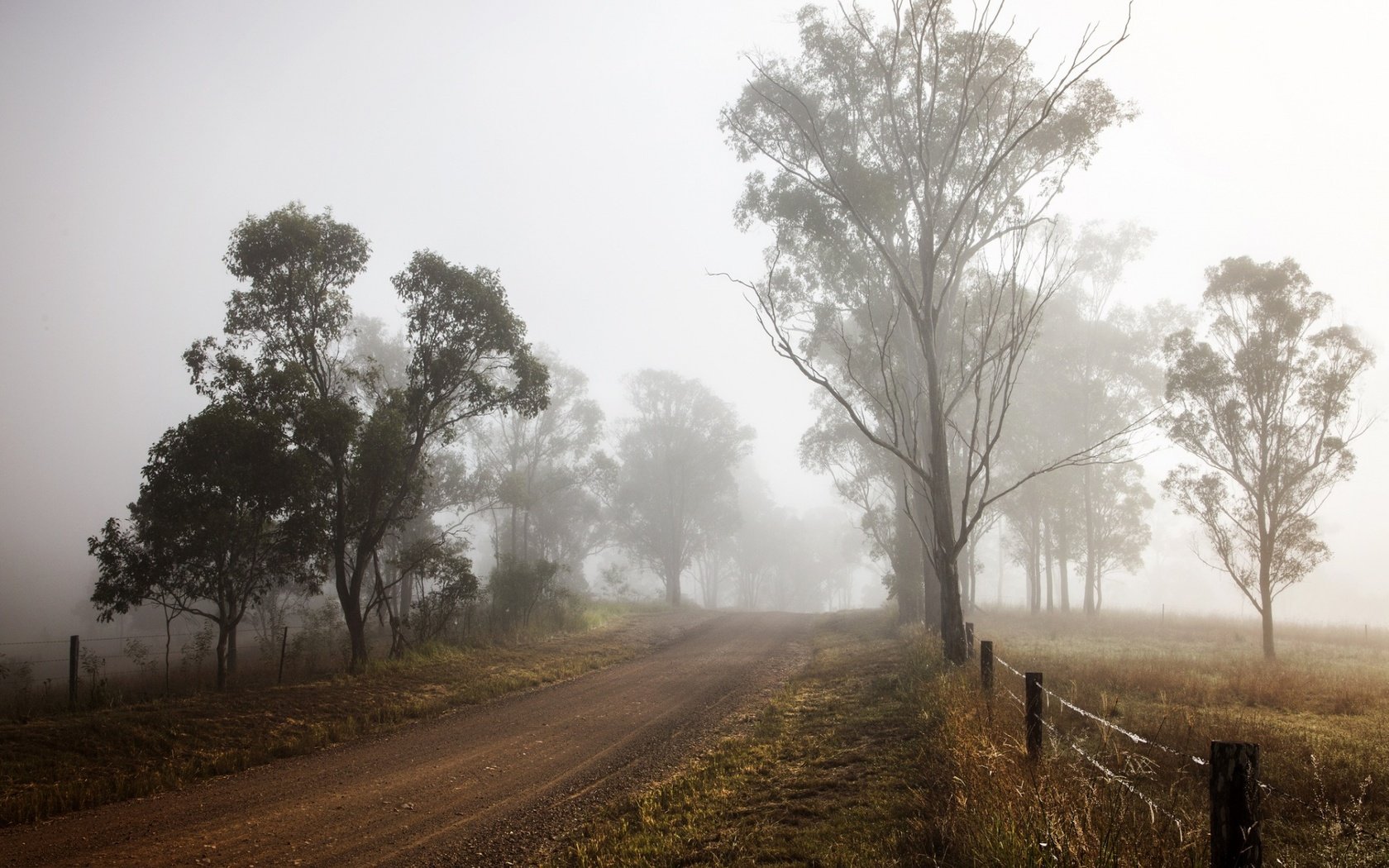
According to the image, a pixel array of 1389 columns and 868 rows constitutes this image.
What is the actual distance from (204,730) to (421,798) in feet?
14.4

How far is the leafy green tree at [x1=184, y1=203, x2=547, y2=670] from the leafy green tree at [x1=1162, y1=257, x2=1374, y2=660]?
19502 millimetres

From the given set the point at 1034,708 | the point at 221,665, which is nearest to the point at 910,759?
the point at 1034,708

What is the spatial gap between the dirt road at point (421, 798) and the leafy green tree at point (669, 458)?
3647cm

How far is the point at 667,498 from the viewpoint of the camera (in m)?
49.2

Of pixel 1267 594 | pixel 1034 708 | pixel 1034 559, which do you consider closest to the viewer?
pixel 1034 708

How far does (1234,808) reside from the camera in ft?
10.3

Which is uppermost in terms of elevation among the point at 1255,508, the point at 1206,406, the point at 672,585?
the point at 1206,406

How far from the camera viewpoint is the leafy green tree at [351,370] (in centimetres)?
1416

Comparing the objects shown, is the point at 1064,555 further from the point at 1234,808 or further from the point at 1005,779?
the point at 1234,808

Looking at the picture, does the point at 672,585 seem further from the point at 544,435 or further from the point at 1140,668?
the point at 1140,668

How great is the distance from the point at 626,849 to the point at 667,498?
43.8 metres

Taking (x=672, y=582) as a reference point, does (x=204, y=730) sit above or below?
above

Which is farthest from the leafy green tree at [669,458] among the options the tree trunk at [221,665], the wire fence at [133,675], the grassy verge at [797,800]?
the grassy verge at [797,800]

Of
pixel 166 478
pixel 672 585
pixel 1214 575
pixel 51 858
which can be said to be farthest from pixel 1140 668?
pixel 1214 575
